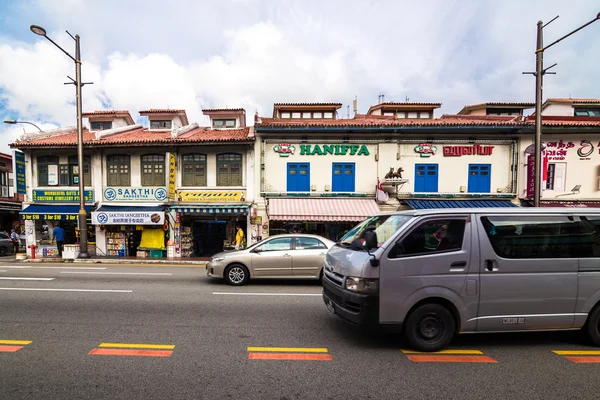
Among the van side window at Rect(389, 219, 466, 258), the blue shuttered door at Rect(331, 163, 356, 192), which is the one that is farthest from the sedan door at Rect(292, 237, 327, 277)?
the blue shuttered door at Rect(331, 163, 356, 192)

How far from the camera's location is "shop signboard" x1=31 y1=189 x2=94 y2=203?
14.8 metres

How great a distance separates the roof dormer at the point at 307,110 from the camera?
18.0 m

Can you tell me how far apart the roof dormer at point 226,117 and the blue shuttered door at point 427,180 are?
11773 millimetres

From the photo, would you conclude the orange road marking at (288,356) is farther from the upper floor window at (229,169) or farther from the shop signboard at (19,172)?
the shop signboard at (19,172)

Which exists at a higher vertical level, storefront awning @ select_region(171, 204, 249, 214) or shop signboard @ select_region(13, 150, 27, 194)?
shop signboard @ select_region(13, 150, 27, 194)

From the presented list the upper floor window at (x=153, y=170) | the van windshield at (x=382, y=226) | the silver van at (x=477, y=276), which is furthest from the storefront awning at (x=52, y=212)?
the silver van at (x=477, y=276)

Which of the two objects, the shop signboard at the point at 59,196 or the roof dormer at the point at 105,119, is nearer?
the shop signboard at the point at 59,196

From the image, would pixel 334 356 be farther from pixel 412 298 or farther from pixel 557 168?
pixel 557 168

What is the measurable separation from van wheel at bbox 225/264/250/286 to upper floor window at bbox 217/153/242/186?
7.46m

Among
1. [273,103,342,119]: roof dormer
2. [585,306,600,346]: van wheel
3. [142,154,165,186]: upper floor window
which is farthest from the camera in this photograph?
[273,103,342,119]: roof dormer

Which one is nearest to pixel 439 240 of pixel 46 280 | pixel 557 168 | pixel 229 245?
pixel 46 280

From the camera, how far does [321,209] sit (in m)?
13.5

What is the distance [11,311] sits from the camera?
557cm

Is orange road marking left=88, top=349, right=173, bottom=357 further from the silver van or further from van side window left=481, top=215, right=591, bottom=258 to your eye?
van side window left=481, top=215, right=591, bottom=258
